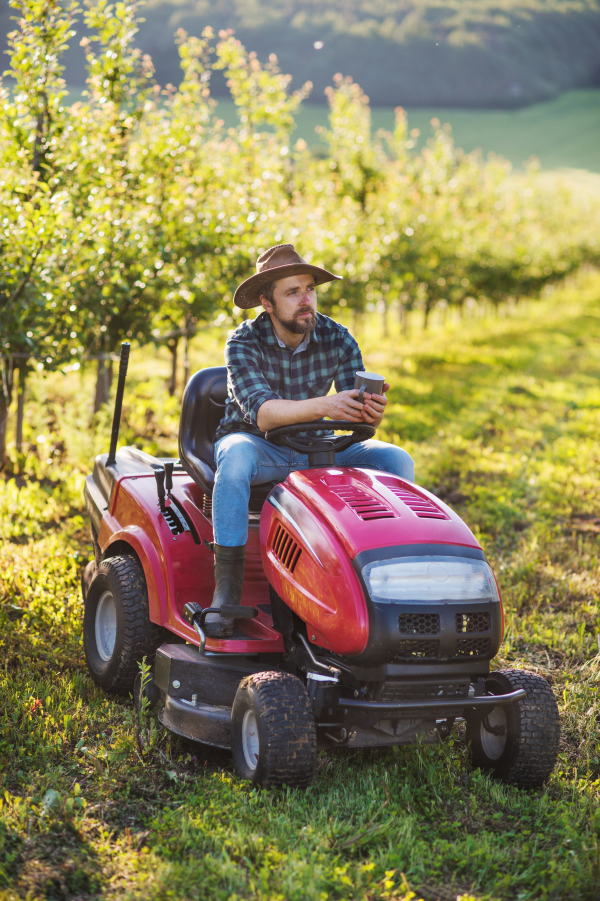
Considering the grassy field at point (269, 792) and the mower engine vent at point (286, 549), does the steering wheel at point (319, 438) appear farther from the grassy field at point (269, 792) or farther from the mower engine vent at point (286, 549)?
the grassy field at point (269, 792)

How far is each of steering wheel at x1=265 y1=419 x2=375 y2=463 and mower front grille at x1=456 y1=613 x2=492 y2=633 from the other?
33.1 inches

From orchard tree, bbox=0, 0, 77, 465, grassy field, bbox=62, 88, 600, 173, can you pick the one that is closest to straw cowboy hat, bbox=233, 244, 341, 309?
orchard tree, bbox=0, 0, 77, 465

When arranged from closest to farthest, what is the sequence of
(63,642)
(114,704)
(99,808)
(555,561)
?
(99,808) → (114,704) → (63,642) → (555,561)

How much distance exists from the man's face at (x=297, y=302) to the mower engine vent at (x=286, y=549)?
964 millimetres

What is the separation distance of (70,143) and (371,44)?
163083mm

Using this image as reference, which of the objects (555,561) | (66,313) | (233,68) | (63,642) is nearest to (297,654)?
(63,642)

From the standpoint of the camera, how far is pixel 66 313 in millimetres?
6367

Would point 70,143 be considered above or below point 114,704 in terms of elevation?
above

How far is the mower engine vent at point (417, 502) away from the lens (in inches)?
114

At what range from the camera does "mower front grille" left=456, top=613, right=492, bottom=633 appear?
2674 millimetres

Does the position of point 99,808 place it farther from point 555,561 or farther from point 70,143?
point 70,143

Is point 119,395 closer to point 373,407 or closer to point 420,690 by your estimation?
point 373,407

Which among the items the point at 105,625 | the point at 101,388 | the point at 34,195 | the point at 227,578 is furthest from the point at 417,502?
the point at 101,388

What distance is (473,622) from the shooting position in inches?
106
